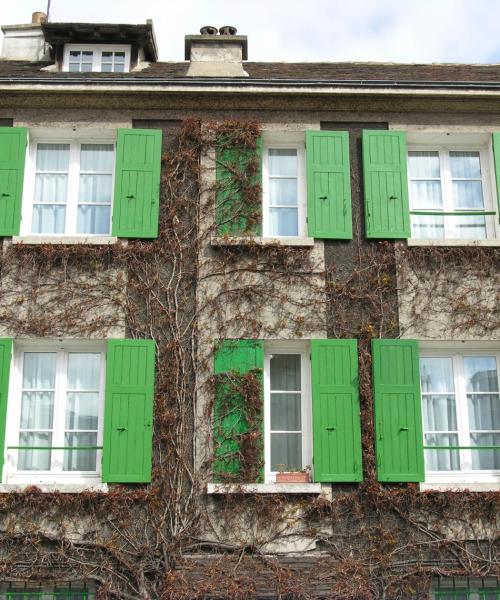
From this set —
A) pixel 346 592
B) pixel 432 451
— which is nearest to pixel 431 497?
pixel 432 451

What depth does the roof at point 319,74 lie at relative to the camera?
37.7 feet

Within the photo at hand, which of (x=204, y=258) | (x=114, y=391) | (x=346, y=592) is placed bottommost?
(x=346, y=592)

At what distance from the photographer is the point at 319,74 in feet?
40.5

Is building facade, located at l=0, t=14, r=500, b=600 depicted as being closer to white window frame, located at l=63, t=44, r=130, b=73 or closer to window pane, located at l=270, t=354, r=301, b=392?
window pane, located at l=270, t=354, r=301, b=392

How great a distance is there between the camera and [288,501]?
10.2 m

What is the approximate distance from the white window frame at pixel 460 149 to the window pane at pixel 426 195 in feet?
0.15

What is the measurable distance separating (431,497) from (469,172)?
4319 millimetres

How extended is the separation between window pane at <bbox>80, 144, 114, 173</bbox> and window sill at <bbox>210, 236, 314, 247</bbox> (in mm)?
1804

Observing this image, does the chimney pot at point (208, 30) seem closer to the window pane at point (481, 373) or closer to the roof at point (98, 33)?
the roof at point (98, 33)

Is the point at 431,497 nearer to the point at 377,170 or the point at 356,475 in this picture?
the point at 356,475

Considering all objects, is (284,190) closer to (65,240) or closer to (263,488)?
(65,240)

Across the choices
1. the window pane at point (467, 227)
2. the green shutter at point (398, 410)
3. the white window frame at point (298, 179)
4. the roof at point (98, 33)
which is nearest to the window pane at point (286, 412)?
the green shutter at point (398, 410)

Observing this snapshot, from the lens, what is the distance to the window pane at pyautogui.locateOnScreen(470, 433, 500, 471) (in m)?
10.6

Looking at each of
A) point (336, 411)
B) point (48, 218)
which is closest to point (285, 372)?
point (336, 411)
